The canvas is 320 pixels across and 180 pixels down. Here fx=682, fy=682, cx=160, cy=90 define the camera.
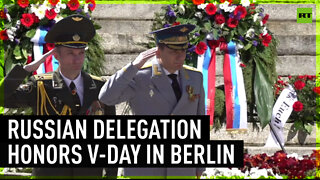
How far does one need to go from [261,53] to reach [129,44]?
2903mm

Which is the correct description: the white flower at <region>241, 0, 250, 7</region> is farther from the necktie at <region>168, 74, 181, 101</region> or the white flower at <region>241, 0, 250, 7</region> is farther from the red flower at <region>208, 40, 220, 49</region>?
the necktie at <region>168, 74, 181, 101</region>

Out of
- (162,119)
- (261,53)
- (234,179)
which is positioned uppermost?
(261,53)

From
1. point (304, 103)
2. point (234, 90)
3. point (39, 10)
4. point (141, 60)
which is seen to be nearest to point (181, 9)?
point (234, 90)

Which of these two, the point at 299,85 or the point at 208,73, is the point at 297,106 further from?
the point at 208,73

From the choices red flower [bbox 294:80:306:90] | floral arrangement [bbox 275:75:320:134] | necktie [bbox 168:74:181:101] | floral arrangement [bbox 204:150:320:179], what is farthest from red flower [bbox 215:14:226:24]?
necktie [bbox 168:74:181:101]

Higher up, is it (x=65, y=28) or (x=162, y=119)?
(x=65, y=28)

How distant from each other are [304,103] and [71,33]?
6414 mm

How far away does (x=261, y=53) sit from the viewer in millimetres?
13055

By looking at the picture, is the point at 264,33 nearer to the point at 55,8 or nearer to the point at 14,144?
the point at 55,8

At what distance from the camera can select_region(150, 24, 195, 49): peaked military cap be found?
8328 millimetres

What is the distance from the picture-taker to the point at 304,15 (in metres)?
16.0

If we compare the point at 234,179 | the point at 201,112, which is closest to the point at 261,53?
the point at 234,179

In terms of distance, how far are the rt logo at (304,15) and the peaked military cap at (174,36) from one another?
801cm

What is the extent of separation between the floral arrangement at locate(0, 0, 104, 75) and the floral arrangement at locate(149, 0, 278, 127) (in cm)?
144
